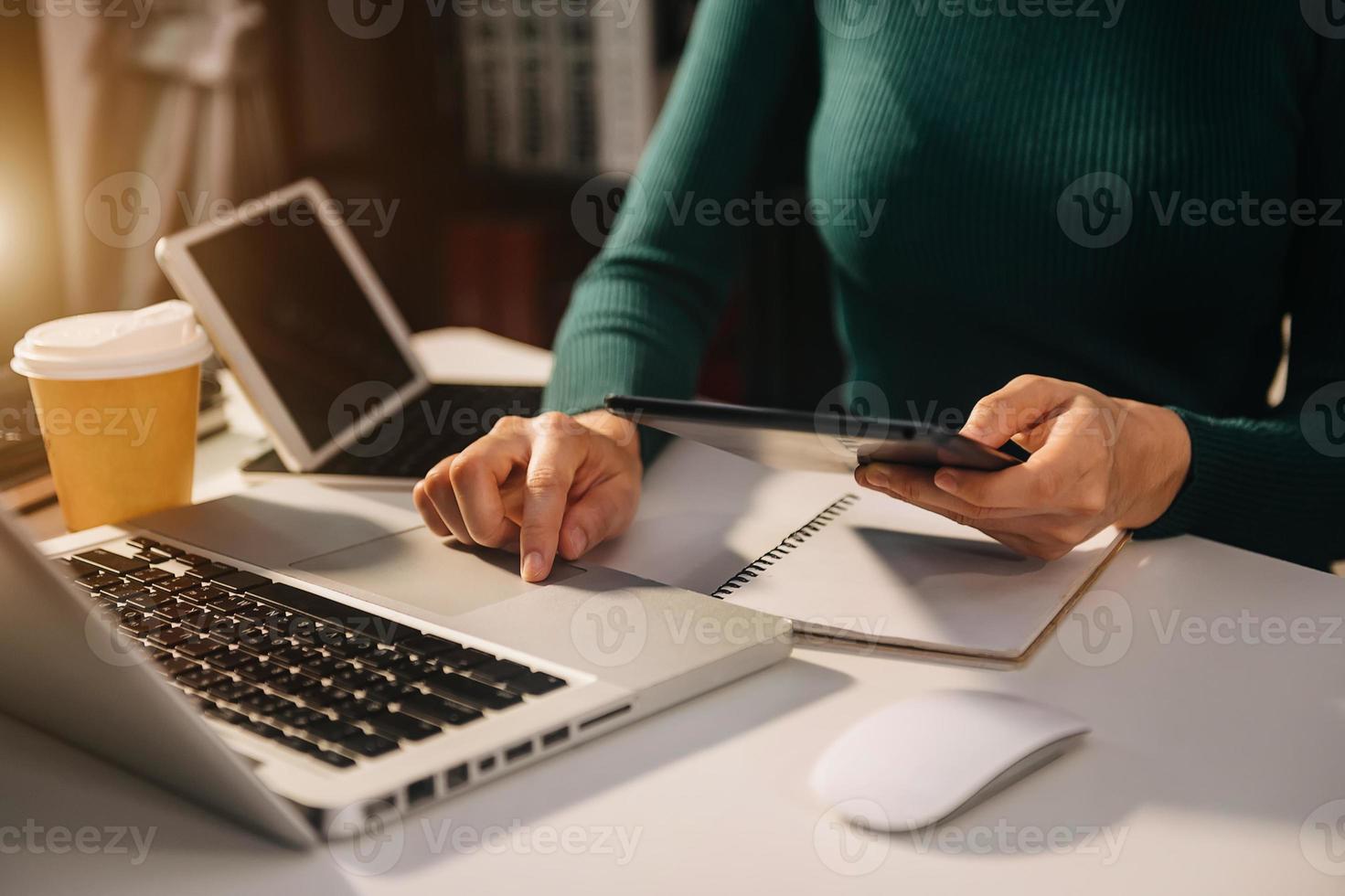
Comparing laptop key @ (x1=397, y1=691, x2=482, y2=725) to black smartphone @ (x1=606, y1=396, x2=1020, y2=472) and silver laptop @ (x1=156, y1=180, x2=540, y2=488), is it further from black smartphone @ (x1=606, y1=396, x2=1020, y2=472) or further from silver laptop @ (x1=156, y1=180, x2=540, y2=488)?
silver laptop @ (x1=156, y1=180, x2=540, y2=488)

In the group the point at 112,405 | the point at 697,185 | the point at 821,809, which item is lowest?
the point at 821,809

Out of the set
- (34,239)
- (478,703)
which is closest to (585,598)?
(478,703)

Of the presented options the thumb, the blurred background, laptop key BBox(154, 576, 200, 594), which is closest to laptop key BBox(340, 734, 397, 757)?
laptop key BBox(154, 576, 200, 594)

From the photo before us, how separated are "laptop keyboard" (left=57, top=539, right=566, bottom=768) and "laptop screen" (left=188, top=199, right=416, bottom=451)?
292 millimetres

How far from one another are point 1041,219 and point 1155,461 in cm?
31

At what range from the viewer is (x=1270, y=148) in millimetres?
910

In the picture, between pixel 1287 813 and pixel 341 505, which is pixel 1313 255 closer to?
pixel 1287 813

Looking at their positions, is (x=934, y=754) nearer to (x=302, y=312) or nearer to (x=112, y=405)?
(x=112, y=405)

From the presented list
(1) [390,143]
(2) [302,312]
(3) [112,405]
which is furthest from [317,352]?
(1) [390,143]

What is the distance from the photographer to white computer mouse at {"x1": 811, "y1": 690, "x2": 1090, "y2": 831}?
469 millimetres

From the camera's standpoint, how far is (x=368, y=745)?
0.48 metres

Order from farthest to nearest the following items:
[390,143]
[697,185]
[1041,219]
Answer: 1. [390,143]
2. [697,185]
3. [1041,219]

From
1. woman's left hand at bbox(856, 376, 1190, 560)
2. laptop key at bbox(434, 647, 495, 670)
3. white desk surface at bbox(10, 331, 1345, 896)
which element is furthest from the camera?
woman's left hand at bbox(856, 376, 1190, 560)

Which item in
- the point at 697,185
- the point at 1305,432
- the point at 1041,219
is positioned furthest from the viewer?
the point at 697,185
